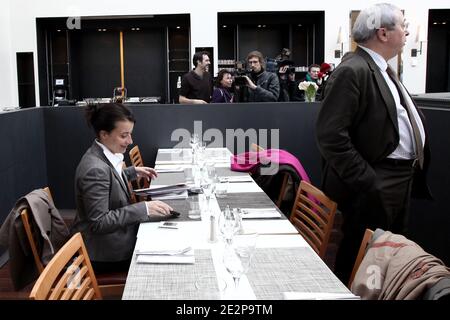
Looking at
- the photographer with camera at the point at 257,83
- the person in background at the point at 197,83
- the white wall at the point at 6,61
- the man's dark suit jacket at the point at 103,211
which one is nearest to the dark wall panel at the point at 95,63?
the white wall at the point at 6,61

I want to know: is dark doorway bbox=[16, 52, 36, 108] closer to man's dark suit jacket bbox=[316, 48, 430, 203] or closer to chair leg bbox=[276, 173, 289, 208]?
chair leg bbox=[276, 173, 289, 208]

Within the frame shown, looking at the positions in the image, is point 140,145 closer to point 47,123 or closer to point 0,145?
point 47,123

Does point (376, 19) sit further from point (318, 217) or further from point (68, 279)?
point (68, 279)

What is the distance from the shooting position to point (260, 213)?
261cm

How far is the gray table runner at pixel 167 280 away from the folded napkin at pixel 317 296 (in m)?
0.26

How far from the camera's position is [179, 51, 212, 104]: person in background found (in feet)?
20.6

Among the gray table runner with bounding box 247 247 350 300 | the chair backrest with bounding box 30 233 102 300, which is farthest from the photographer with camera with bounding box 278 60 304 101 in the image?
the chair backrest with bounding box 30 233 102 300

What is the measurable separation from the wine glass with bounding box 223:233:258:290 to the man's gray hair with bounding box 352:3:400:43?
4.94ft

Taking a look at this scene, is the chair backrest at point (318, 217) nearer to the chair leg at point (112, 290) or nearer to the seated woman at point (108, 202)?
the seated woman at point (108, 202)

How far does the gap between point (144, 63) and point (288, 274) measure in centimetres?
1004

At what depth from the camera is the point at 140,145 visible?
5.87 meters

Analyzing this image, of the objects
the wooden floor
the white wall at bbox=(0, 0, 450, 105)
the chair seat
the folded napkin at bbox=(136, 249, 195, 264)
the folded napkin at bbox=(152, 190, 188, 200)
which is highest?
the white wall at bbox=(0, 0, 450, 105)

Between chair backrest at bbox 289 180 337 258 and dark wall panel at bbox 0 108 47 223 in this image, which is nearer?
chair backrest at bbox 289 180 337 258

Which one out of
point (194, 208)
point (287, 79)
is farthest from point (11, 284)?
point (287, 79)
